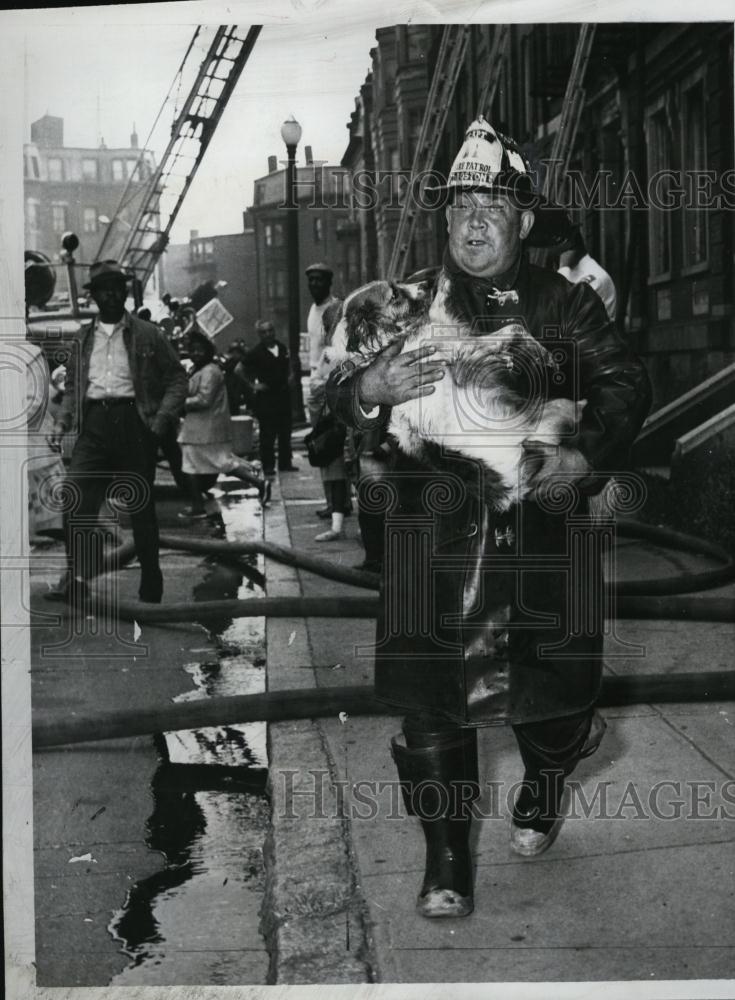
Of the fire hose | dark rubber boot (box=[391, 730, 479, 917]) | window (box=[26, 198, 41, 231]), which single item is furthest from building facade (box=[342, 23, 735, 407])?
dark rubber boot (box=[391, 730, 479, 917])

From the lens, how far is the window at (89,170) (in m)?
4.11

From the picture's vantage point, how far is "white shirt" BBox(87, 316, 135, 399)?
4.59 metres

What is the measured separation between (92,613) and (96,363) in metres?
0.88

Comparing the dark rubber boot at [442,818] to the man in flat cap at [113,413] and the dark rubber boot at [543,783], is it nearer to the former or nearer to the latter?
the dark rubber boot at [543,783]

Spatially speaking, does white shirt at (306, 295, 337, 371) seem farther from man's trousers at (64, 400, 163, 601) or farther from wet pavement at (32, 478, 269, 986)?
wet pavement at (32, 478, 269, 986)

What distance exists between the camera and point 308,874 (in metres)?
3.64

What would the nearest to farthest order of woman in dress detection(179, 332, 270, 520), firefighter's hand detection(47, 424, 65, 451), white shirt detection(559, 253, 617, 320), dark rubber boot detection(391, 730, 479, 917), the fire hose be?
dark rubber boot detection(391, 730, 479, 917) → white shirt detection(559, 253, 617, 320) → firefighter's hand detection(47, 424, 65, 451) → woman in dress detection(179, 332, 270, 520) → the fire hose

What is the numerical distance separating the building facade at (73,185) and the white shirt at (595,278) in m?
1.38

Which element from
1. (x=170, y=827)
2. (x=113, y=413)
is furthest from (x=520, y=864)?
(x=113, y=413)

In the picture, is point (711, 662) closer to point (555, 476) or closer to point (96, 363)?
point (555, 476)

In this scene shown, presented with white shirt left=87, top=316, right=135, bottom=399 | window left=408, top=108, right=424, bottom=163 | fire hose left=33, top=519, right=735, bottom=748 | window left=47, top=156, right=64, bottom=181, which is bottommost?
fire hose left=33, top=519, right=735, bottom=748

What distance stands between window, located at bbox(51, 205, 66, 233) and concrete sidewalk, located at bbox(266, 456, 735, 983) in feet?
3.76

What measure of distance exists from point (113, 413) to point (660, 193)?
→ 1.89 metres

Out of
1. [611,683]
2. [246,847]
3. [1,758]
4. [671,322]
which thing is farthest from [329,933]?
[671,322]
